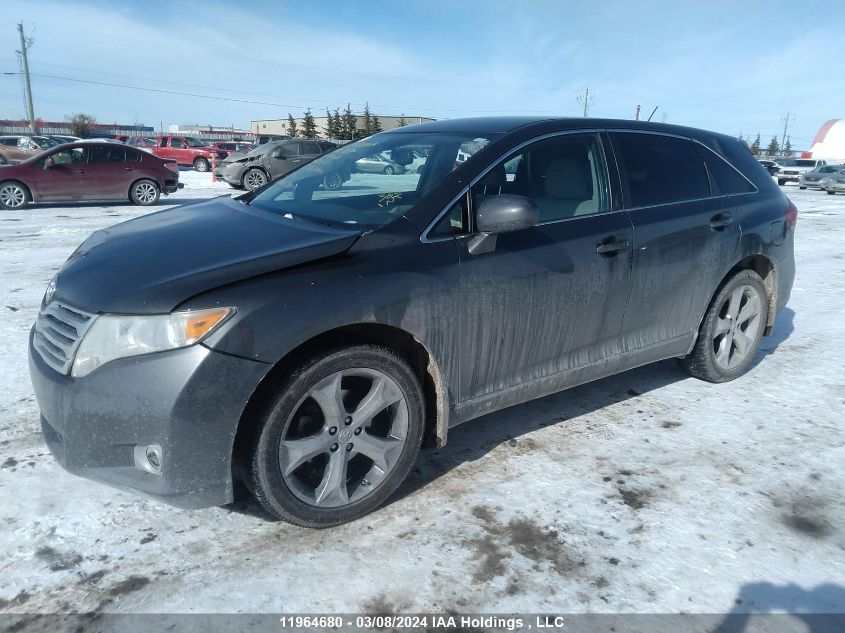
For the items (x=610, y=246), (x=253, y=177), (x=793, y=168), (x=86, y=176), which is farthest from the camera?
(x=793, y=168)

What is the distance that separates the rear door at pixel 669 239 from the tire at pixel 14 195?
44.1ft

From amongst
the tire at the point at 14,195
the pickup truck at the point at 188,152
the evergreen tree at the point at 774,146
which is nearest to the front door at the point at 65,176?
the tire at the point at 14,195

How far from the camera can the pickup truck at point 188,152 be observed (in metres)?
31.5

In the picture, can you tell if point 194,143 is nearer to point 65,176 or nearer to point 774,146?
point 65,176

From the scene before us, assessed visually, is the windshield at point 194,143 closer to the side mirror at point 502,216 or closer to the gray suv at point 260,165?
the gray suv at point 260,165

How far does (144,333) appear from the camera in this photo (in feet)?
7.66

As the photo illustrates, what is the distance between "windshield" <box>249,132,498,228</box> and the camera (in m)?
3.09

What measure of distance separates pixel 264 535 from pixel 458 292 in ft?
4.34

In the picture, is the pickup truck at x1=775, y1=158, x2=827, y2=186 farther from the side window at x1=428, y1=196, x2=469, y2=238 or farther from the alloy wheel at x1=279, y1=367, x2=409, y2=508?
the alloy wheel at x1=279, y1=367, x2=409, y2=508

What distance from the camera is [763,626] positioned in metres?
2.25

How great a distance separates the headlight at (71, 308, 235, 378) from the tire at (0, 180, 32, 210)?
43.2 feet

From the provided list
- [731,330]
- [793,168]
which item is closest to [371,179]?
[731,330]

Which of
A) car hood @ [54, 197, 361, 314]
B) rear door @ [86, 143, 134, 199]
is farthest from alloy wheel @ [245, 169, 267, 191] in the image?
car hood @ [54, 197, 361, 314]

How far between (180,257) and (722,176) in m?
3.46
